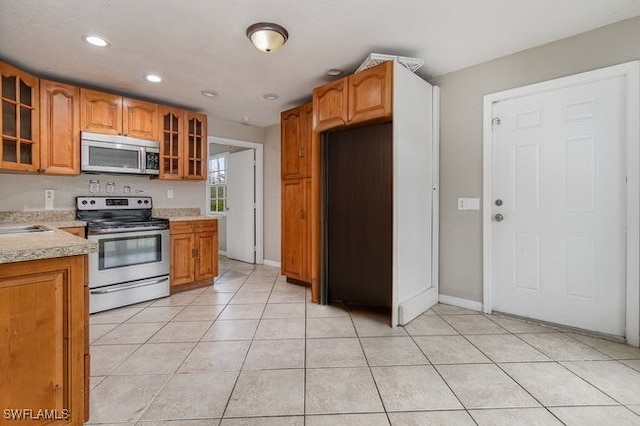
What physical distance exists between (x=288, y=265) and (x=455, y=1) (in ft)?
10.1

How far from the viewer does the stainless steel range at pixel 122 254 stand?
111 inches

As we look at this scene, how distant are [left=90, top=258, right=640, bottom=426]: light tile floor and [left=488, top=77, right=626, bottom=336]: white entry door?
26 centimetres

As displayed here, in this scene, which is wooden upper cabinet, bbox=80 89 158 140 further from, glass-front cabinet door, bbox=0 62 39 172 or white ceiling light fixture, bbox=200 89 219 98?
white ceiling light fixture, bbox=200 89 219 98

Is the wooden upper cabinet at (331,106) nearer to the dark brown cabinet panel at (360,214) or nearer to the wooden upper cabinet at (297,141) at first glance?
the dark brown cabinet panel at (360,214)

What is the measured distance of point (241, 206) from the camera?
204 inches

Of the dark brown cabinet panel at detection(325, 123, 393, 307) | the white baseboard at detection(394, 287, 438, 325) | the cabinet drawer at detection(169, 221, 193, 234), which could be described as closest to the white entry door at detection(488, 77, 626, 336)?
the white baseboard at detection(394, 287, 438, 325)

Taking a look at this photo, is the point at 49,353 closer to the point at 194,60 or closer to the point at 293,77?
the point at 194,60

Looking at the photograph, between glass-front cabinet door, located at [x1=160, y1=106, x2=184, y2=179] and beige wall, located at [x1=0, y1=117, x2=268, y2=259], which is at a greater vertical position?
glass-front cabinet door, located at [x1=160, y1=106, x2=184, y2=179]

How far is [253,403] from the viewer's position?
60.4 inches

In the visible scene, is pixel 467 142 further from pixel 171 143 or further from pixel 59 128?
pixel 59 128

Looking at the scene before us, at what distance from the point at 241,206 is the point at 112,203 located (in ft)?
6.76

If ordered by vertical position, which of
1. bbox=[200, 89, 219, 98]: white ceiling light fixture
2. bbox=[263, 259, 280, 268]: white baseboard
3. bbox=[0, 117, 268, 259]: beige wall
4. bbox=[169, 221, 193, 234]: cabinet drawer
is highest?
bbox=[200, 89, 219, 98]: white ceiling light fixture

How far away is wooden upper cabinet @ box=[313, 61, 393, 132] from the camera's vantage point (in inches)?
95.3

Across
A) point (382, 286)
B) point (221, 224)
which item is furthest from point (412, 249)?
point (221, 224)
